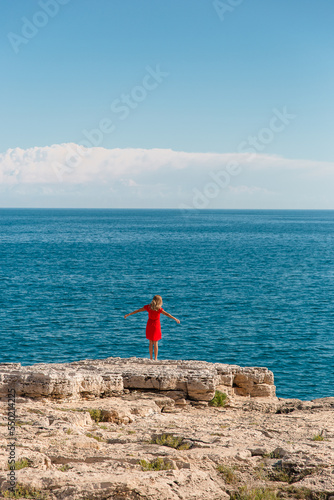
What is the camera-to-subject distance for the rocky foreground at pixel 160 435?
7215mm

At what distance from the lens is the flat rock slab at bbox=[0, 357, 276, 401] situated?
11.7m

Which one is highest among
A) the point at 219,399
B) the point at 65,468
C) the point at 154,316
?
the point at 154,316

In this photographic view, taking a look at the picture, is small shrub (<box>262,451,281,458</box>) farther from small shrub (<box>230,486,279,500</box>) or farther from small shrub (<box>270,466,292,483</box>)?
small shrub (<box>230,486,279,500</box>)

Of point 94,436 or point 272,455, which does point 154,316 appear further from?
point 272,455

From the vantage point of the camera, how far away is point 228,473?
7.76 meters

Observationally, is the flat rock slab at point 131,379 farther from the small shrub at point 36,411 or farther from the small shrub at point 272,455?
the small shrub at point 272,455

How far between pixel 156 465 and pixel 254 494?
1.63 metres

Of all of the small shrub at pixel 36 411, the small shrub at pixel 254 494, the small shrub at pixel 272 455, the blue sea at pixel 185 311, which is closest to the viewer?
the small shrub at pixel 254 494

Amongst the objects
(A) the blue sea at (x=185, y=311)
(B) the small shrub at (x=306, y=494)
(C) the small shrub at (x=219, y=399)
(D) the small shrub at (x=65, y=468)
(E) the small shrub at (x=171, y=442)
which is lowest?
(A) the blue sea at (x=185, y=311)

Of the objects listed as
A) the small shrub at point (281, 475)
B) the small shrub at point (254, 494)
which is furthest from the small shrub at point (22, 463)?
the small shrub at point (281, 475)

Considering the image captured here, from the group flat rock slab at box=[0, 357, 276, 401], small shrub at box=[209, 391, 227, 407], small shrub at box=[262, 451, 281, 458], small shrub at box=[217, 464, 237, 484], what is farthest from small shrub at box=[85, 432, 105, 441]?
small shrub at box=[209, 391, 227, 407]

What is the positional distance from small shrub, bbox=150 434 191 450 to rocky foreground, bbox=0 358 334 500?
1.0 inches

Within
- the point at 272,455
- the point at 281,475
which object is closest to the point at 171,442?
the point at 272,455

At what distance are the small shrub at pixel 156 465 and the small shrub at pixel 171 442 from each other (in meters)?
1.01
